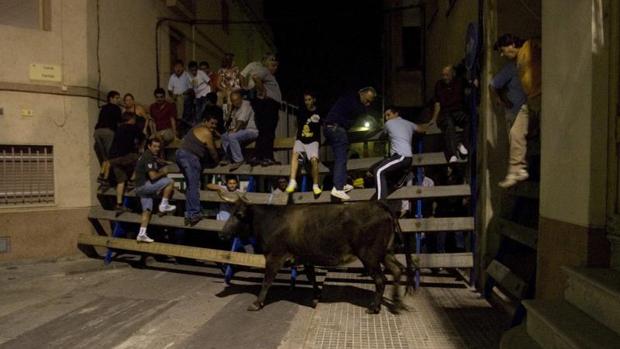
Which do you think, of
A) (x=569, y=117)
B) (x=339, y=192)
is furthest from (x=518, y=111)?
(x=339, y=192)

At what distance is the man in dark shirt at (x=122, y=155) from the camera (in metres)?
8.79

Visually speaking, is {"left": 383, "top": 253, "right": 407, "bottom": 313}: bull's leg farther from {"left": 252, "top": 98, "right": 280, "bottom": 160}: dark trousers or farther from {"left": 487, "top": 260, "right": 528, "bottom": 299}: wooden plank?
{"left": 252, "top": 98, "right": 280, "bottom": 160}: dark trousers

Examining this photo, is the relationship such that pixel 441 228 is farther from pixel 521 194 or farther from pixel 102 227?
pixel 102 227

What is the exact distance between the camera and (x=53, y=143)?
9094 mm

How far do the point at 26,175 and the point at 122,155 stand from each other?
2.12 metres

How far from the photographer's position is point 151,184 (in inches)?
321

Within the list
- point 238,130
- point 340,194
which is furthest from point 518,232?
point 238,130

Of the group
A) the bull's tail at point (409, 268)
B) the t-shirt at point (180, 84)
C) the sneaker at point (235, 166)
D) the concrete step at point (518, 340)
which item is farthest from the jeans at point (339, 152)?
the t-shirt at point (180, 84)

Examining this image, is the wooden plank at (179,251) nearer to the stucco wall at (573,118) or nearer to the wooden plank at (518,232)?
the wooden plank at (518,232)

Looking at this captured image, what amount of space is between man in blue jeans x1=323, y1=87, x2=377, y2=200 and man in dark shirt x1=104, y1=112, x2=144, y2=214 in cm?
451

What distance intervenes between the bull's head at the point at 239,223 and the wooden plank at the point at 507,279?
11.4 ft

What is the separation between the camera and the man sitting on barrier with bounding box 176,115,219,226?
766 cm

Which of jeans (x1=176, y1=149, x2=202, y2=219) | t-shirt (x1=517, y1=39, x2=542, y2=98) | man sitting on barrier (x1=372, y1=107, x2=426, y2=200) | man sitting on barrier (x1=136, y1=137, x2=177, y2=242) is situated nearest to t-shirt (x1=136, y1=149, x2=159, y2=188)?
man sitting on barrier (x1=136, y1=137, x2=177, y2=242)

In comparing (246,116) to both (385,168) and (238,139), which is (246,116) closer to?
(238,139)
